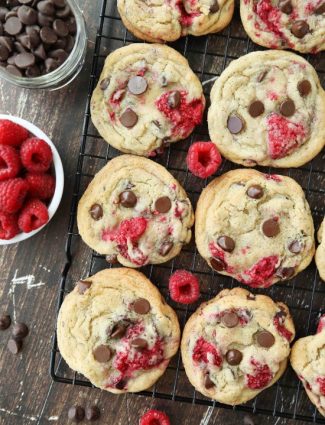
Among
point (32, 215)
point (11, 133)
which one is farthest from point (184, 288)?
point (11, 133)

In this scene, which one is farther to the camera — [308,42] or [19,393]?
[19,393]

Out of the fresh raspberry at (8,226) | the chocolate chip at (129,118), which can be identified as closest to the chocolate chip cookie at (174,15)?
the chocolate chip at (129,118)

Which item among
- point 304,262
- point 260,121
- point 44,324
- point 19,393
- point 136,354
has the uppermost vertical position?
point 260,121

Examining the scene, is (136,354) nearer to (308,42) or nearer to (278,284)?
(278,284)

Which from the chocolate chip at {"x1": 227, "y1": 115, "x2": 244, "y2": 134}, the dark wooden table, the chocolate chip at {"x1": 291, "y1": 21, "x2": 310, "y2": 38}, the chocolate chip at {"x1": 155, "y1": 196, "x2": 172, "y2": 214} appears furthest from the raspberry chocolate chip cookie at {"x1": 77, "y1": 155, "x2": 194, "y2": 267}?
the chocolate chip at {"x1": 291, "y1": 21, "x2": 310, "y2": 38}

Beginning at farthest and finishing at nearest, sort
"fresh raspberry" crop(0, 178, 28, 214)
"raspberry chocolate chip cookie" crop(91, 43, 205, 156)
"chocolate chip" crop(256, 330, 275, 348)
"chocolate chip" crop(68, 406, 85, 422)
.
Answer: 1. "chocolate chip" crop(68, 406, 85, 422)
2. "raspberry chocolate chip cookie" crop(91, 43, 205, 156)
3. "chocolate chip" crop(256, 330, 275, 348)
4. "fresh raspberry" crop(0, 178, 28, 214)

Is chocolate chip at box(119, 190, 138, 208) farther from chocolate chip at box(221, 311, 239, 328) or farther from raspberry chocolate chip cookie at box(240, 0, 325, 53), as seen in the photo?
raspberry chocolate chip cookie at box(240, 0, 325, 53)

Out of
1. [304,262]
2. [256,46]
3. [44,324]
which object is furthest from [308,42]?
[44,324]
